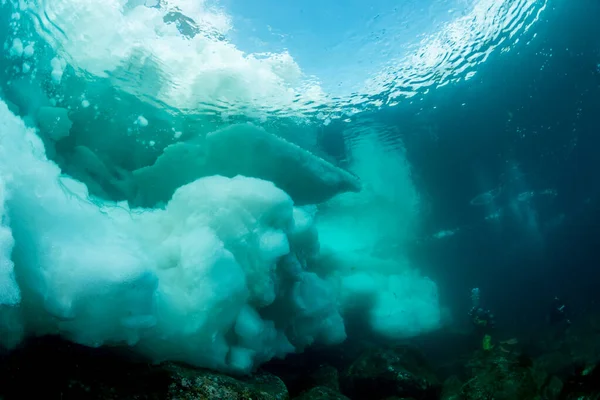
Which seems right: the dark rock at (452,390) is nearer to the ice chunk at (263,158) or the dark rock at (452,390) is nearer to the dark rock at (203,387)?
the dark rock at (203,387)

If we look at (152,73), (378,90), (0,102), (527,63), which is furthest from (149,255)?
(527,63)

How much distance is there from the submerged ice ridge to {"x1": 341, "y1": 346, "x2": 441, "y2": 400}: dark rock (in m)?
1.07

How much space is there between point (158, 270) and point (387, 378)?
20.8ft

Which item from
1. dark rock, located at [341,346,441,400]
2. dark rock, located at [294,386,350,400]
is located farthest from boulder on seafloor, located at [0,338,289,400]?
dark rock, located at [341,346,441,400]

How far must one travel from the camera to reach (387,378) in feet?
29.3

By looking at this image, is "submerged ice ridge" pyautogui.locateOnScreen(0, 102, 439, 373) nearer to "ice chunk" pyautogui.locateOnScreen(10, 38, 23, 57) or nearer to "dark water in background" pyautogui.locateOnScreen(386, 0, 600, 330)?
"ice chunk" pyautogui.locateOnScreen(10, 38, 23, 57)

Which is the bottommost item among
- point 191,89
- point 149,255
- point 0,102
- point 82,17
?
point 149,255

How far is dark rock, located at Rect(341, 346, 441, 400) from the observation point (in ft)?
28.9

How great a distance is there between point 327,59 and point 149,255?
235 inches

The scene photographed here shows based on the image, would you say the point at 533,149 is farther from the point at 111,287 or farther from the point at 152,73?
the point at 111,287

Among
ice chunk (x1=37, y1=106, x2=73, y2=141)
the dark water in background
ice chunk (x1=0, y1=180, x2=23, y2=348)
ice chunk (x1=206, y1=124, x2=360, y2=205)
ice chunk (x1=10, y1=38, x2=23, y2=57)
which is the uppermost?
the dark water in background

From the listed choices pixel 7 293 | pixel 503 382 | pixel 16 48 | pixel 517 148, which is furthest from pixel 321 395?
pixel 517 148

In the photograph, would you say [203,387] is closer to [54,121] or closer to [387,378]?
[387,378]

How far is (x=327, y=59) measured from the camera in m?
8.73
